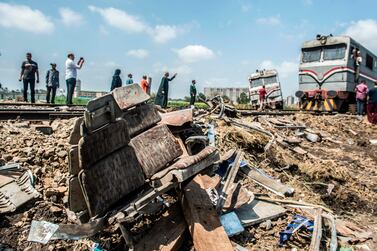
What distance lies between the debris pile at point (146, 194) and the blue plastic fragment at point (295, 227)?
0.04 feet

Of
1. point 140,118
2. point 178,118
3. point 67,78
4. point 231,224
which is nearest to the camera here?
point 231,224

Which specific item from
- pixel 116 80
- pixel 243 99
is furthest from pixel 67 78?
pixel 243 99

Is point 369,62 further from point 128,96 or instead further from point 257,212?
point 128,96

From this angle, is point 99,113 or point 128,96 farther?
point 128,96

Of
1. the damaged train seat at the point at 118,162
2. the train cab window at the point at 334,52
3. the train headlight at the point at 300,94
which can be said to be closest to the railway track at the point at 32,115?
the damaged train seat at the point at 118,162

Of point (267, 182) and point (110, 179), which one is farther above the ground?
point (110, 179)

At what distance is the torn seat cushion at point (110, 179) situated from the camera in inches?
121

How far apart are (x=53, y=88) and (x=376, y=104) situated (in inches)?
467

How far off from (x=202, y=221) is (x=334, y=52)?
14927 millimetres

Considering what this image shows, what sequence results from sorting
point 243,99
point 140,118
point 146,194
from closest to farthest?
point 146,194, point 140,118, point 243,99

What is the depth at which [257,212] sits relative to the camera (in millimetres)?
4227

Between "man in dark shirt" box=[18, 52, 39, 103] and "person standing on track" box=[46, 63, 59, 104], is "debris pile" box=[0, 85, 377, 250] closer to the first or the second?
"man in dark shirt" box=[18, 52, 39, 103]

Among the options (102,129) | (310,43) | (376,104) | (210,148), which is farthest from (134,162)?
(310,43)

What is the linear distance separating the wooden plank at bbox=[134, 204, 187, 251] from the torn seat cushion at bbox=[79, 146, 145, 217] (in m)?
0.49
